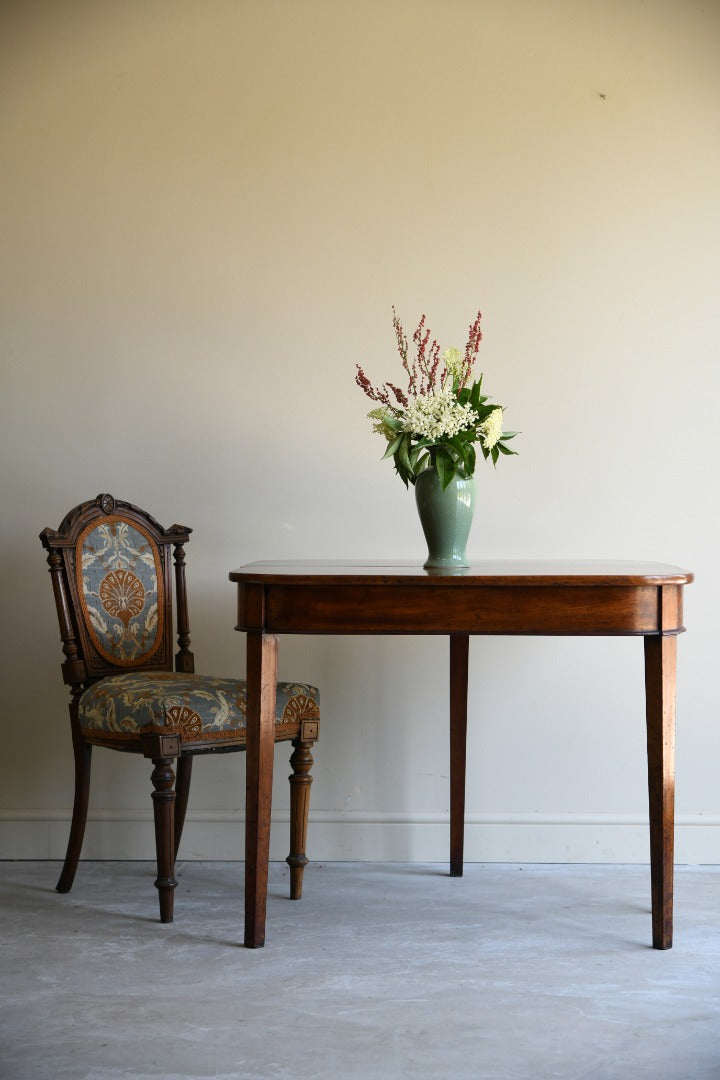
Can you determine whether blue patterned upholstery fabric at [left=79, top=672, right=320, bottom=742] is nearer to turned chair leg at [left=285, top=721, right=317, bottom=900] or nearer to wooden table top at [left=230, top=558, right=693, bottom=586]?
turned chair leg at [left=285, top=721, right=317, bottom=900]

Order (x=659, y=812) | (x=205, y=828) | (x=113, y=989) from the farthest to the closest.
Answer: (x=205, y=828) < (x=659, y=812) < (x=113, y=989)

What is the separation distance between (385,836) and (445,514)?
3.66 feet

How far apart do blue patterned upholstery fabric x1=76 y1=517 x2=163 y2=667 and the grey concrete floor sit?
2.12ft

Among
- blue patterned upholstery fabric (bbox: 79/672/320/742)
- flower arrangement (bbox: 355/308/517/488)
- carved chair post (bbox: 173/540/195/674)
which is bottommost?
blue patterned upholstery fabric (bbox: 79/672/320/742)

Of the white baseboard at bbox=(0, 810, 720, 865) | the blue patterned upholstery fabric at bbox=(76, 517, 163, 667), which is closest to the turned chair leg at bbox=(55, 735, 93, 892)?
the blue patterned upholstery fabric at bbox=(76, 517, 163, 667)

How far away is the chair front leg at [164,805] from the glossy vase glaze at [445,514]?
2.42 ft

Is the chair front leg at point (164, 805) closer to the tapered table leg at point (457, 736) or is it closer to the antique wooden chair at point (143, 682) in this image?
the antique wooden chair at point (143, 682)

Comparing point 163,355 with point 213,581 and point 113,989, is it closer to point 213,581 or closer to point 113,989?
point 213,581

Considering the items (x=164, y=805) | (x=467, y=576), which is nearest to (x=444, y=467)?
(x=467, y=576)

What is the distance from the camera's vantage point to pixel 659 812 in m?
2.38

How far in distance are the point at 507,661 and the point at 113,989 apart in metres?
1.52

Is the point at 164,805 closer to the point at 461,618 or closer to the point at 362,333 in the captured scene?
the point at 461,618

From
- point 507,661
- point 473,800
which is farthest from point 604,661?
point 473,800

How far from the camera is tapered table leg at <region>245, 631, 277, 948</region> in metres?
2.36
